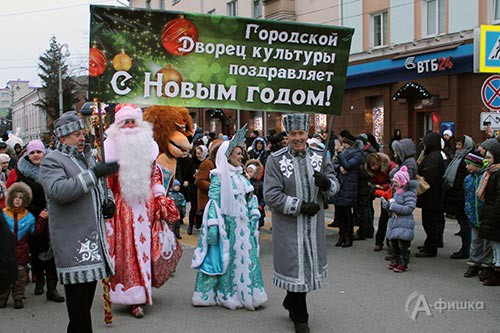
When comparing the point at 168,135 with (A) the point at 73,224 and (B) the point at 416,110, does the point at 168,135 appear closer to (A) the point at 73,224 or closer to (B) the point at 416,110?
(A) the point at 73,224

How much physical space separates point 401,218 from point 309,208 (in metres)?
3.20

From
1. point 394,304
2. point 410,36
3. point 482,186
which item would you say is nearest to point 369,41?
point 410,36

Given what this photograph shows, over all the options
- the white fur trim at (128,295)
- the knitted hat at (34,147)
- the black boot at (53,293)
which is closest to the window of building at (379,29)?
the knitted hat at (34,147)

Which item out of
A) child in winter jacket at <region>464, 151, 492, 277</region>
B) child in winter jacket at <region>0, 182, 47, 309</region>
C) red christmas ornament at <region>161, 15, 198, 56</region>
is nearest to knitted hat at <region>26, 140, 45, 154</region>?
child in winter jacket at <region>0, 182, 47, 309</region>

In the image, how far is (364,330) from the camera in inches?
214

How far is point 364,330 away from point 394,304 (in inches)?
38.3

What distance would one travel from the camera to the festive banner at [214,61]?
4.69m

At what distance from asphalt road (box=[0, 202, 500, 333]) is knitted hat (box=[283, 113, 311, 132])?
1920mm

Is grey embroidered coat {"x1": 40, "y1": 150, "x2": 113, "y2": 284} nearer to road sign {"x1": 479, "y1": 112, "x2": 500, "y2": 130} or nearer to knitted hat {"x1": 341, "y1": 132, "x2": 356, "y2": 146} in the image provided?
knitted hat {"x1": 341, "y1": 132, "x2": 356, "y2": 146}

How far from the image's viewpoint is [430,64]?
19.0m

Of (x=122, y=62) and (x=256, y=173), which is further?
(x=256, y=173)

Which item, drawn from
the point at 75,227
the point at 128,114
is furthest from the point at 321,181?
the point at 128,114

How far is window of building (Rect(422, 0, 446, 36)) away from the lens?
1903cm

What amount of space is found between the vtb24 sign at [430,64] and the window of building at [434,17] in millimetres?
1033
